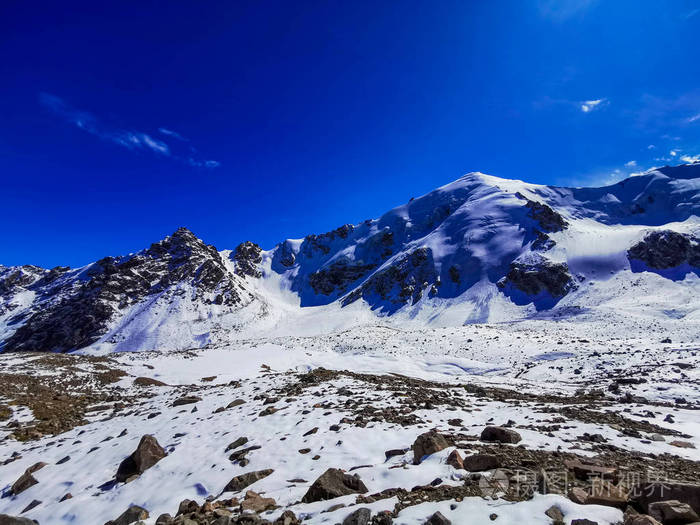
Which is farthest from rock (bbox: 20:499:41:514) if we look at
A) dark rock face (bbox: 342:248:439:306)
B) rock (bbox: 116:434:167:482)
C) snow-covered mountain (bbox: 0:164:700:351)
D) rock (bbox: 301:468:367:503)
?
dark rock face (bbox: 342:248:439:306)

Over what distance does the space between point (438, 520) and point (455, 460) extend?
2549 millimetres

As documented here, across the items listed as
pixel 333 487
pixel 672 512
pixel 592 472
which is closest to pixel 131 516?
pixel 333 487

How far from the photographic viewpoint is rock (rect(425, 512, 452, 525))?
452 centimetres

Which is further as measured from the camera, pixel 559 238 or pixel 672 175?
pixel 672 175

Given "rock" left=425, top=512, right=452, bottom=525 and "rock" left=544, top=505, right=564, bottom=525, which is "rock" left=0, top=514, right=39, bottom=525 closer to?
"rock" left=425, top=512, right=452, bottom=525

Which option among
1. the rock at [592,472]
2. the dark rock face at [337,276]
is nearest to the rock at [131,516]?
the rock at [592,472]

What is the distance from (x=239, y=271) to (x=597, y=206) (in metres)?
133

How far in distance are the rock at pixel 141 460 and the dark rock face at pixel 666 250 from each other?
89821 mm

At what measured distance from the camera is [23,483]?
378 inches

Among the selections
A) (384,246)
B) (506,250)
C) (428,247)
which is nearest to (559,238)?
(506,250)

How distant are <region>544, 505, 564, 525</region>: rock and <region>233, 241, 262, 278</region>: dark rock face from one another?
417ft

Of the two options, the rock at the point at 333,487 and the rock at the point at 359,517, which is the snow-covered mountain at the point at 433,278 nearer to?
the rock at the point at 333,487

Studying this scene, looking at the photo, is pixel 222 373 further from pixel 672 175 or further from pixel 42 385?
pixel 672 175

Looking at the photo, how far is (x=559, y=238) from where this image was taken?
85.8 metres
